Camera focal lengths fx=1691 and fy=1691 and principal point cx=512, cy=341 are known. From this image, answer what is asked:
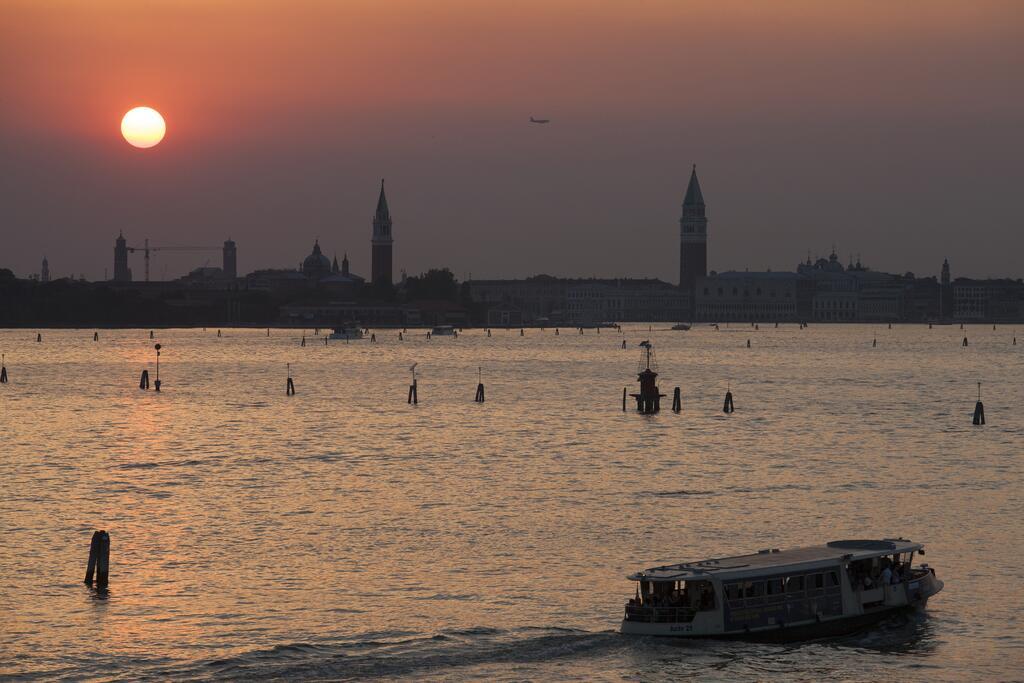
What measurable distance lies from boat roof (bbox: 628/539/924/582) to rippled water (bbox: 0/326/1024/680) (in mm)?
1173

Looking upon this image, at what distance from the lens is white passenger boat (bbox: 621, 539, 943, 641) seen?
28.7m

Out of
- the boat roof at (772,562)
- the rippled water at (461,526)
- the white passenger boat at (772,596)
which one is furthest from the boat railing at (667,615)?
the boat roof at (772,562)

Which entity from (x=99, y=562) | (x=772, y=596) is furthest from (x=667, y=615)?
(x=99, y=562)

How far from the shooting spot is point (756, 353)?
187000mm

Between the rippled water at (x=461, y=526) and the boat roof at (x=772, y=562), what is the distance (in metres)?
1.17

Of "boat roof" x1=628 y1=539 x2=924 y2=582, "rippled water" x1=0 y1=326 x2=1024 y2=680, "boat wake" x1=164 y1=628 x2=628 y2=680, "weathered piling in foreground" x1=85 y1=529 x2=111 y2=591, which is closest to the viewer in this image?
"boat wake" x1=164 y1=628 x2=628 y2=680

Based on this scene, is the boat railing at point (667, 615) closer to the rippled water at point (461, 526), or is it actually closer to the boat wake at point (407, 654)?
the rippled water at point (461, 526)

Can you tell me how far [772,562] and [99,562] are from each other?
1286 cm

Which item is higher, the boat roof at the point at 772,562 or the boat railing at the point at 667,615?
the boat roof at the point at 772,562

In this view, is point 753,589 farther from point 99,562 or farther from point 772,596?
point 99,562

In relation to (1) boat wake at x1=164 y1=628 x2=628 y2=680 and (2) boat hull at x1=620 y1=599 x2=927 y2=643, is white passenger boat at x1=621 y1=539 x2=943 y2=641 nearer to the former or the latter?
(2) boat hull at x1=620 y1=599 x2=927 y2=643

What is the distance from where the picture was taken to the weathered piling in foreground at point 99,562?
32469 millimetres

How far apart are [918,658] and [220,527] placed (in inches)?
718

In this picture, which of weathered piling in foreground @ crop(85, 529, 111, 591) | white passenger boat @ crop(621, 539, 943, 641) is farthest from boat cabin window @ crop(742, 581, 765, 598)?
weathered piling in foreground @ crop(85, 529, 111, 591)
